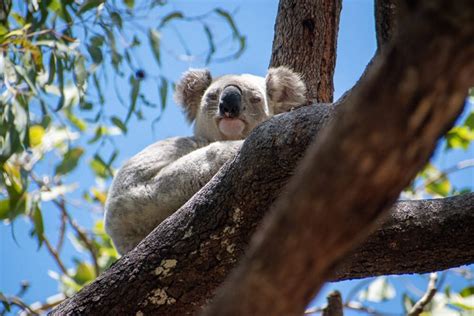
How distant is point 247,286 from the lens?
0.86 metres

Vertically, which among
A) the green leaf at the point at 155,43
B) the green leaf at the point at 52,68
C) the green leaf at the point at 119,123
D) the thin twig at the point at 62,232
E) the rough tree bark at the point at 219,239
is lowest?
the thin twig at the point at 62,232

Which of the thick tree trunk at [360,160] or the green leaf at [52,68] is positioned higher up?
the green leaf at [52,68]

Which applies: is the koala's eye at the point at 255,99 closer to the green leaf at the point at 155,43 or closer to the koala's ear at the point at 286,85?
the koala's ear at the point at 286,85

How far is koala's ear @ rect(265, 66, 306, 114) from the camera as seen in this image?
323 cm

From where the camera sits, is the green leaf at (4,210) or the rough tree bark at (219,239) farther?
the green leaf at (4,210)

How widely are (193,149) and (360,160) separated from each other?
250 centimetres

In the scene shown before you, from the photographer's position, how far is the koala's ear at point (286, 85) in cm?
323

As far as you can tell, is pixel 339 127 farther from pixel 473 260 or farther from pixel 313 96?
pixel 313 96

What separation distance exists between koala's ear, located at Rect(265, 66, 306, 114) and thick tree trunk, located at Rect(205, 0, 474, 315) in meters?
2.36

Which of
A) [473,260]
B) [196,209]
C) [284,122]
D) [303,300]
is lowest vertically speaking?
[473,260]

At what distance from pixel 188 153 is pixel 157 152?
0.15 meters

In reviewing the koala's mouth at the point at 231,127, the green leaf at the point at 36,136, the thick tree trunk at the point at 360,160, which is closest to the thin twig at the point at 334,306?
the koala's mouth at the point at 231,127

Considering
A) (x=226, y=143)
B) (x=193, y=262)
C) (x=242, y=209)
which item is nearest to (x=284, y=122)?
(x=242, y=209)

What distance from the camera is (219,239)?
2.21 meters
